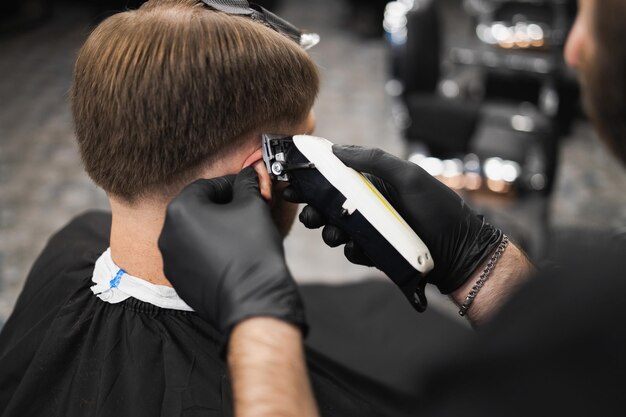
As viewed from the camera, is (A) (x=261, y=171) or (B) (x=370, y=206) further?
(A) (x=261, y=171)

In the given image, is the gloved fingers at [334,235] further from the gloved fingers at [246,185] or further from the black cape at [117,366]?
the black cape at [117,366]

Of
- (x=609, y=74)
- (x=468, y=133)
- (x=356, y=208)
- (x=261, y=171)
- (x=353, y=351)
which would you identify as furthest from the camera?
(x=468, y=133)

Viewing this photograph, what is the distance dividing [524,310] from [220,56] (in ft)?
1.97

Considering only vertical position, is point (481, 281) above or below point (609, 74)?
below

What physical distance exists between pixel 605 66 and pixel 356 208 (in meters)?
0.38

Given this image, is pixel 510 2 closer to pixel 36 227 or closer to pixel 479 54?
pixel 479 54

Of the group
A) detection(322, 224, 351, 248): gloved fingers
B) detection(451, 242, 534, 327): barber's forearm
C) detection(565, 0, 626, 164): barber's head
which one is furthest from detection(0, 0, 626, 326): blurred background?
detection(565, 0, 626, 164): barber's head

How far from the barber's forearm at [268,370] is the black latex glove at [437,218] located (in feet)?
1.03

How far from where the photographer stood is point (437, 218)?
1.10 meters

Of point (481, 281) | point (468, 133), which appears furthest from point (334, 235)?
point (468, 133)

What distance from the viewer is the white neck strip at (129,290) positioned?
109cm

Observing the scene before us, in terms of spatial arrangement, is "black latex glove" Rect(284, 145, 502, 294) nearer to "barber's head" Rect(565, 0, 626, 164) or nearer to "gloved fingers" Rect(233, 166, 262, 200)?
"gloved fingers" Rect(233, 166, 262, 200)

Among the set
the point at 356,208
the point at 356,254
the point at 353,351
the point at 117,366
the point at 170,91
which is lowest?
the point at 353,351

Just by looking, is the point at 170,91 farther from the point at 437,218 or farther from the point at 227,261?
the point at 437,218
